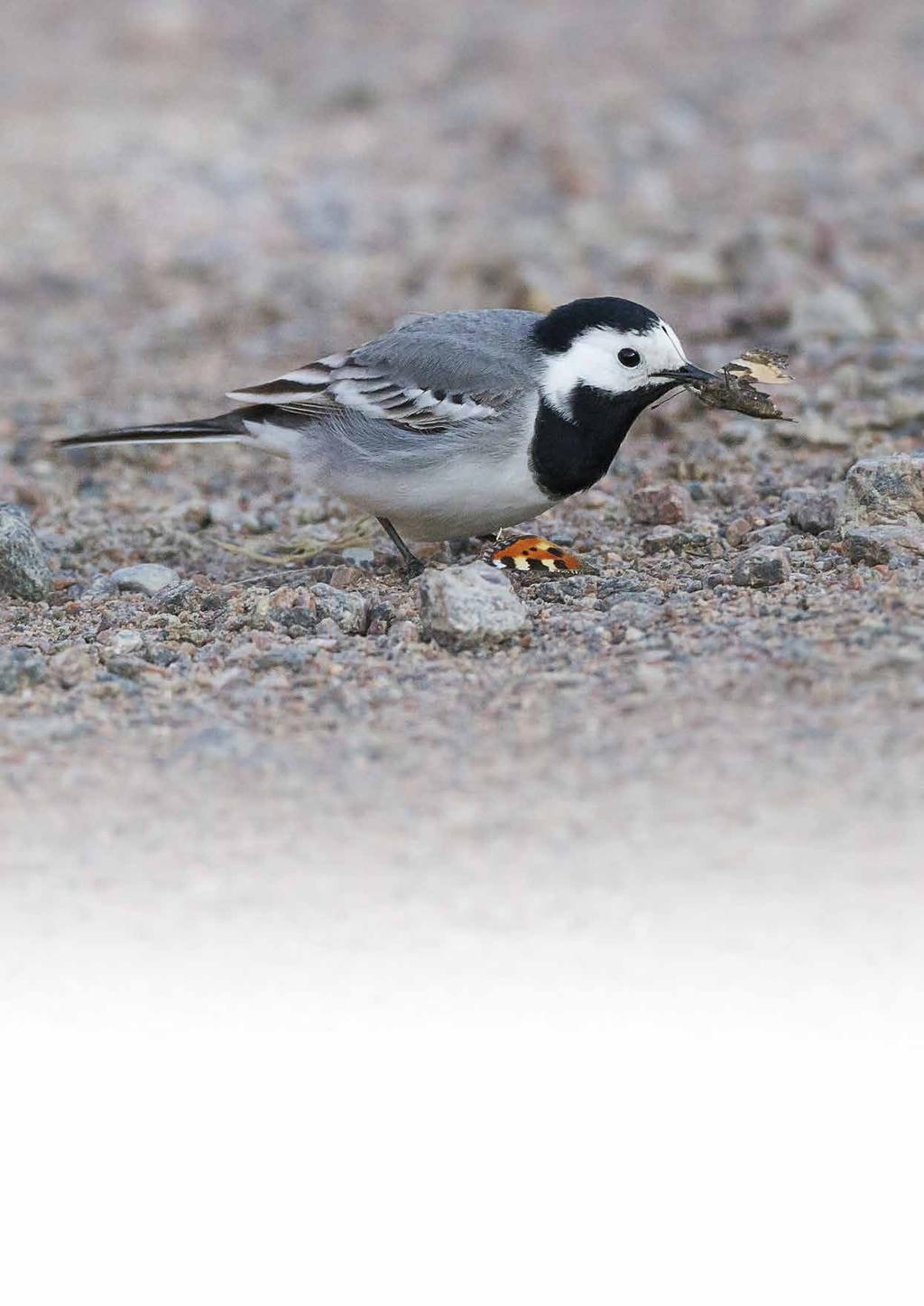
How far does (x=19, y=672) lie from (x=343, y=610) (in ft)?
3.22

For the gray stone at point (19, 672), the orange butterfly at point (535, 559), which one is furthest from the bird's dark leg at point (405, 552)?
the gray stone at point (19, 672)

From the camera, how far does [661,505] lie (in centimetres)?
643

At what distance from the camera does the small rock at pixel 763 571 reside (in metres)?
5.54

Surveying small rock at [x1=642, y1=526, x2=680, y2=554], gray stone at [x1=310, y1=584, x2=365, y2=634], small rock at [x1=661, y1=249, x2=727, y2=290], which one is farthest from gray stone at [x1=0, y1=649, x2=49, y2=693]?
small rock at [x1=661, y1=249, x2=727, y2=290]

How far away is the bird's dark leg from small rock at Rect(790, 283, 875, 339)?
11.2ft

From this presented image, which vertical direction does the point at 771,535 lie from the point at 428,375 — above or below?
below

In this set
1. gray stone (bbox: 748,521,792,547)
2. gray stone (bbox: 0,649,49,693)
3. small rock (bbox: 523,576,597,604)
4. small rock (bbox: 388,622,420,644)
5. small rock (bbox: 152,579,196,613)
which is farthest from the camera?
gray stone (bbox: 748,521,792,547)

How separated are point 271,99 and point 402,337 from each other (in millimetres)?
8761

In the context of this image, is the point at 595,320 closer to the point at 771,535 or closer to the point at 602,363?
the point at 602,363

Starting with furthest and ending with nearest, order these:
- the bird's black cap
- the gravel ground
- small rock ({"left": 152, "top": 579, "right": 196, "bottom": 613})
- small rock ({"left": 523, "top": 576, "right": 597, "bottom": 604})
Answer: small rock ({"left": 152, "top": 579, "right": 196, "bottom": 613}) < the bird's black cap < small rock ({"left": 523, "top": 576, "right": 597, "bottom": 604}) < the gravel ground

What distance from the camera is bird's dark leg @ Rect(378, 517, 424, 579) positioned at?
609cm

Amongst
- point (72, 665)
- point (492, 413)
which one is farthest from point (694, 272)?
point (72, 665)

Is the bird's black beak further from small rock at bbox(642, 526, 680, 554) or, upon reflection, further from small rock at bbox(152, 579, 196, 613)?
small rock at bbox(152, 579, 196, 613)

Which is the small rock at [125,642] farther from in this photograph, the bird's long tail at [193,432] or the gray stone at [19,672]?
the bird's long tail at [193,432]
